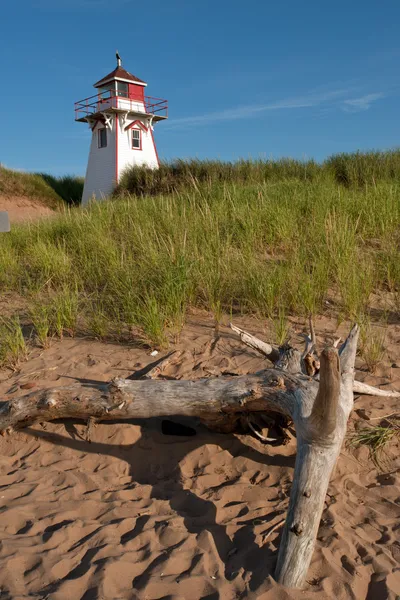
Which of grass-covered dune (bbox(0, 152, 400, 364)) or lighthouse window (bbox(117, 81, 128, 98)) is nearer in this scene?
grass-covered dune (bbox(0, 152, 400, 364))

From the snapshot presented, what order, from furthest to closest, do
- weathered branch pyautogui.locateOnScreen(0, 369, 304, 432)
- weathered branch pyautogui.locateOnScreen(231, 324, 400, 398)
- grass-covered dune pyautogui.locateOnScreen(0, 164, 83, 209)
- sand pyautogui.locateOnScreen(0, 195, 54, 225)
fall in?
grass-covered dune pyautogui.locateOnScreen(0, 164, 83, 209) → sand pyautogui.locateOnScreen(0, 195, 54, 225) → weathered branch pyautogui.locateOnScreen(231, 324, 400, 398) → weathered branch pyautogui.locateOnScreen(0, 369, 304, 432)

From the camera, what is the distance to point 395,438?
10.7ft

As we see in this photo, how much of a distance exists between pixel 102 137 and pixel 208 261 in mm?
22430

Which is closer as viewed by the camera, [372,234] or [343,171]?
[372,234]

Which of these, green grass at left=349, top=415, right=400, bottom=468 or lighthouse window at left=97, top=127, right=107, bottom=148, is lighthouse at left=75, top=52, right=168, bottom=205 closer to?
lighthouse window at left=97, top=127, right=107, bottom=148

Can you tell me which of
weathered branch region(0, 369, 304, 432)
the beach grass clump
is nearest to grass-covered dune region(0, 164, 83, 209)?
the beach grass clump

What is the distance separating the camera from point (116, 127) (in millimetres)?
24812

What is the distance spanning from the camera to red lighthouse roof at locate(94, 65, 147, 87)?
25.0 metres

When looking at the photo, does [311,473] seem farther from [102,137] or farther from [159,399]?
[102,137]

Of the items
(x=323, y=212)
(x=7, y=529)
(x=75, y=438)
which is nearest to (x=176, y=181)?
(x=323, y=212)

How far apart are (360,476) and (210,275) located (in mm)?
2759

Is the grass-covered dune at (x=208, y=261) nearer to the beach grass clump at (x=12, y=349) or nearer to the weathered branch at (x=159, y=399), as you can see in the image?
the beach grass clump at (x=12, y=349)

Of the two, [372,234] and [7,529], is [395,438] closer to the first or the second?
[7,529]

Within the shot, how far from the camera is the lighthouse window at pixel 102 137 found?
84.1 feet
